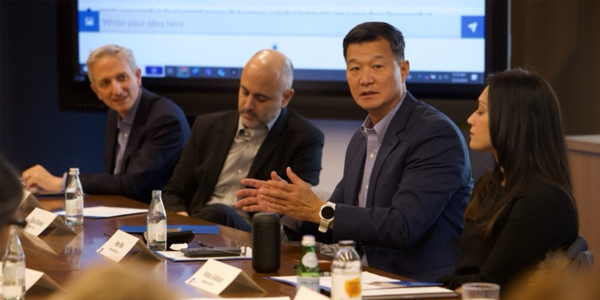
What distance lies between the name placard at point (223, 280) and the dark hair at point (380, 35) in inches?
55.9

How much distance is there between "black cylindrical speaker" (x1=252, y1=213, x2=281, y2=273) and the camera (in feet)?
7.97

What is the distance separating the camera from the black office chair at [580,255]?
7.63ft

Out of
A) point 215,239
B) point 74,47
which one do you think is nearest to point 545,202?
point 215,239

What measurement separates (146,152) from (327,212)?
7.02ft

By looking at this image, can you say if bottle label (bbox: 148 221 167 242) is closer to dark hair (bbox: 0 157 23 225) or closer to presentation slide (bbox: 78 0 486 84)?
dark hair (bbox: 0 157 23 225)

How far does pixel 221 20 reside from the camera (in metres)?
5.65

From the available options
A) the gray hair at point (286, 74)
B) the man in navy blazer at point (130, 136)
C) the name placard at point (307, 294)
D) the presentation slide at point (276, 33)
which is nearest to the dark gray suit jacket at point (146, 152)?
the man in navy blazer at point (130, 136)

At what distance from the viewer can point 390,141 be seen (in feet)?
10.6

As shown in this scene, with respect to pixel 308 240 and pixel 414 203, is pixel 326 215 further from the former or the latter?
pixel 308 240

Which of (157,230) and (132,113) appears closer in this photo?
(157,230)

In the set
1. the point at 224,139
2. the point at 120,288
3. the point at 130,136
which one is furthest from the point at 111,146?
the point at 120,288

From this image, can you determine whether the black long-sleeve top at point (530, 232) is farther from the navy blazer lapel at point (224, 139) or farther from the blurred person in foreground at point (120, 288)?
the navy blazer lapel at point (224, 139)

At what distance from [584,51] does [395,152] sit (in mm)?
2174

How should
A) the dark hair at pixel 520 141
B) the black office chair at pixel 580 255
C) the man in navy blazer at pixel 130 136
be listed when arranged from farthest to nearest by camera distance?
the man in navy blazer at pixel 130 136, the dark hair at pixel 520 141, the black office chair at pixel 580 255
